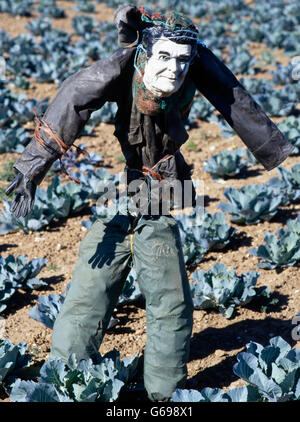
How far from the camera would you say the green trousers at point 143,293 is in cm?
343

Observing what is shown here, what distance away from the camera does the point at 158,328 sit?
11.4ft

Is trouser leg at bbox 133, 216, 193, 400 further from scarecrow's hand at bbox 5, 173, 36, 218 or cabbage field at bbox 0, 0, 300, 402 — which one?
scarecrow's hand at bbox 5, 173, 36, 218

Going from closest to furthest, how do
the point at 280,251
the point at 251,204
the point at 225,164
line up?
the point at 280,251
the point at 251,204
the point at 225,164

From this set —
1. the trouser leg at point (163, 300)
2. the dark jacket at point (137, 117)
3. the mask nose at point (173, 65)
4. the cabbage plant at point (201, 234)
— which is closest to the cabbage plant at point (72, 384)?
the trouser leg at point (163, 300)

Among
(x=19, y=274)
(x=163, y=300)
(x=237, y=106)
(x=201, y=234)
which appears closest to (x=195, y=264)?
(x=201, y=234)

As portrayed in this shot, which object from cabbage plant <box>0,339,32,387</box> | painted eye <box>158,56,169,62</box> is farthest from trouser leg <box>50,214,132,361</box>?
painted eye <box>158,56,169,62</box>

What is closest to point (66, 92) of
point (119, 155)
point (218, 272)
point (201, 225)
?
point (218, 272)

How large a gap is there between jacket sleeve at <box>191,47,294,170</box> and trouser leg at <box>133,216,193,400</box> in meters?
0.62

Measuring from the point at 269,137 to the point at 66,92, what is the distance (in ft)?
3.56

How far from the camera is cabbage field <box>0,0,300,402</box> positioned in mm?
3482

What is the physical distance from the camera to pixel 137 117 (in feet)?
11.2

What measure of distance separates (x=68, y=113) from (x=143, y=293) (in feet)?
3.40

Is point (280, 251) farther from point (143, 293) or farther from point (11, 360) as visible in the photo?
point (11, 360)

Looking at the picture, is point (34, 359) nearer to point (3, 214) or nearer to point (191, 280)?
point (191, 280)
